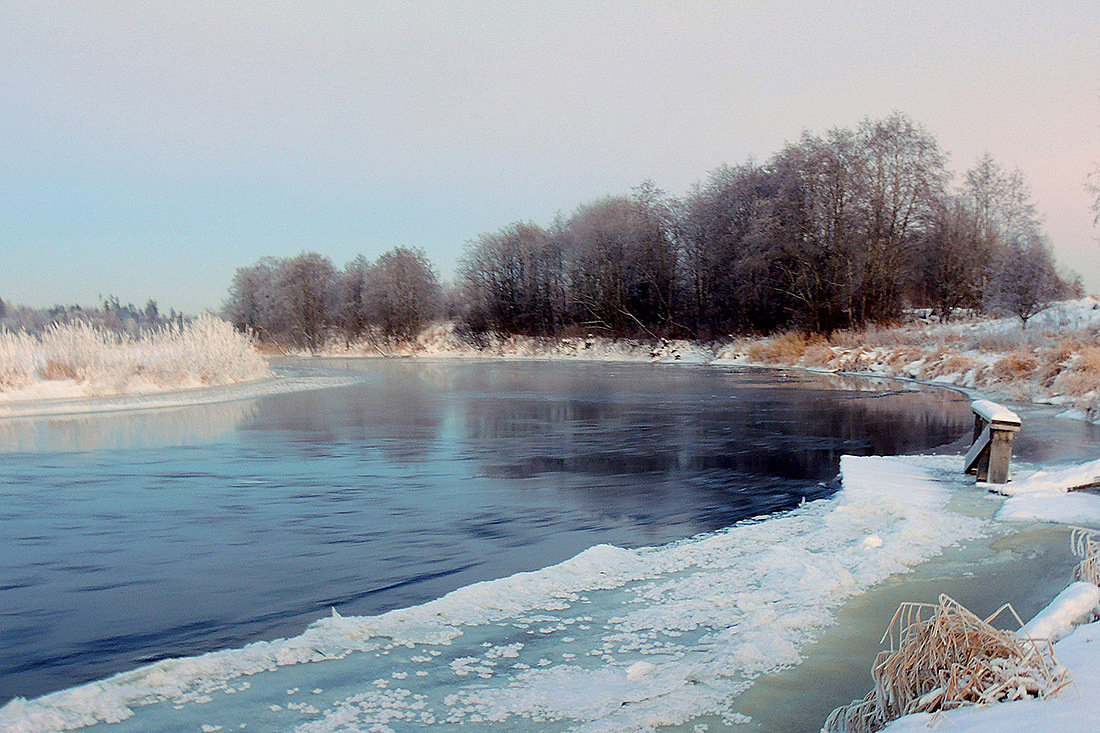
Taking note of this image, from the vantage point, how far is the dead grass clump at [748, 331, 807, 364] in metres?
34.2

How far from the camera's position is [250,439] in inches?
520

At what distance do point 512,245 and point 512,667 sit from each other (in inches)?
2220

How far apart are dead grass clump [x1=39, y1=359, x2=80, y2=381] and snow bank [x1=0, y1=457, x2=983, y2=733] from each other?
1888cm

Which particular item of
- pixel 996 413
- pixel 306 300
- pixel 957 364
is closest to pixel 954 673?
pixel 996 413

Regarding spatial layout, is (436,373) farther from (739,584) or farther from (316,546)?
(739,584)

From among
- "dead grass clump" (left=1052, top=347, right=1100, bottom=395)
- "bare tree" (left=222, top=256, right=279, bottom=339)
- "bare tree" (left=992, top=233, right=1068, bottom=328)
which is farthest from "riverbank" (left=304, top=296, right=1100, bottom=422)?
"bare tree" (left=222, top=256, right=279, bottom=339)

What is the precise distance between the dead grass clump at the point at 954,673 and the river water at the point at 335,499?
125 inches

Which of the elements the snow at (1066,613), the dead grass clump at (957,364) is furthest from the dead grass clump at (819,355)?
the snow at (1066,613)

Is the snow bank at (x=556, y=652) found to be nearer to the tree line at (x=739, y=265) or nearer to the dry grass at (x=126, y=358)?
the dry grass at (x=126, y=358)

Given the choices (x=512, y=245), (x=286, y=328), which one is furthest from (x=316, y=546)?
(x=286, y=328)

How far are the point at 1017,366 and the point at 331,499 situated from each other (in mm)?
18208

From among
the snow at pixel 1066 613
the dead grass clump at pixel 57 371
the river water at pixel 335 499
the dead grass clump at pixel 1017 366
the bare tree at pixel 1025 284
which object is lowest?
the river water at pixel 335 499

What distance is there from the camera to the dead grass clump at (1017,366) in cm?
1916

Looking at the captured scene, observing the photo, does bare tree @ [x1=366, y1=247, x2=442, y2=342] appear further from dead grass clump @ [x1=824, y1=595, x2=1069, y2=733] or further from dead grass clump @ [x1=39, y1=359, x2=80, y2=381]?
dead grass clump @ [x1=824, y1=595, x2=1069, y2=733]
